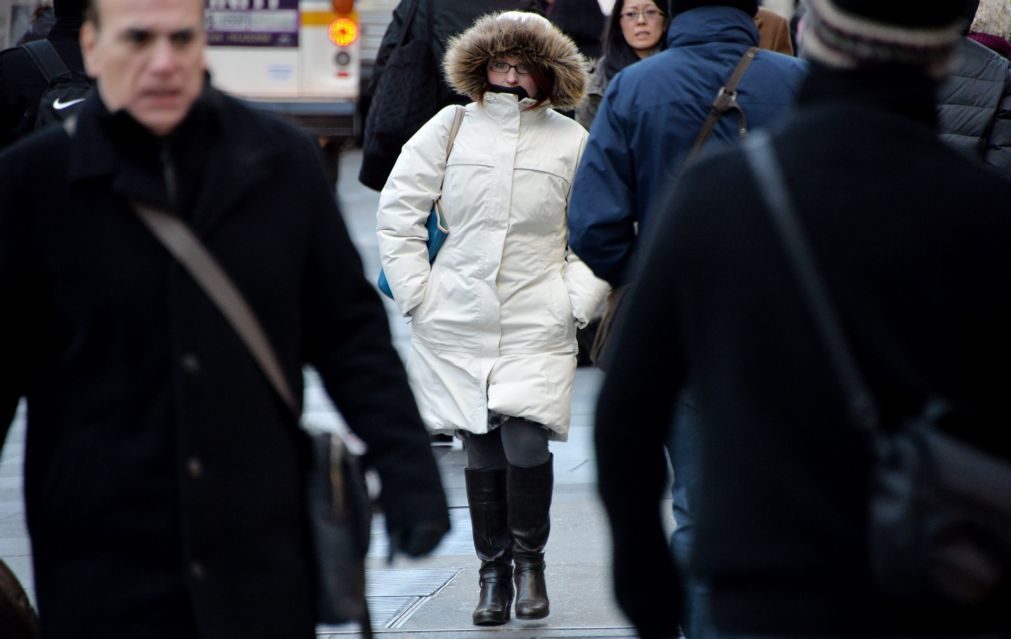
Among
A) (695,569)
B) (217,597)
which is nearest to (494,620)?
(217,597)

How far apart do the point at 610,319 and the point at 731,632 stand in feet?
9.06

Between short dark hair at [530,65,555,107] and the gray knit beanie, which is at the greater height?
the gray knit beanie

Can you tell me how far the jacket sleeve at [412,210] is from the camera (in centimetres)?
589

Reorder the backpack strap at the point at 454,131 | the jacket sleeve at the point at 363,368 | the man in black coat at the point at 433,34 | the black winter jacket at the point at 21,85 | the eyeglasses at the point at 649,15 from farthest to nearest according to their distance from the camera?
the man in black coat at the point at 433,34 → the eyeglasses at the point at 649,15 → the black winter jacket at the point at 21,85 → the backpack strap at the point at 454,131 → the jacket sleeve at the point at 363,368

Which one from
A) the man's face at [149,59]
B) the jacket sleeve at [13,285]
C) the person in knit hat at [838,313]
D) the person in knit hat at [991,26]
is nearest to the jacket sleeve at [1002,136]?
the person in knit hat at [991,26]

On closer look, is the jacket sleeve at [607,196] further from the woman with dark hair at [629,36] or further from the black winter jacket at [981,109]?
the woman with dark hair at [629,36]

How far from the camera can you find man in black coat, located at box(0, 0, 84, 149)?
6.12 m

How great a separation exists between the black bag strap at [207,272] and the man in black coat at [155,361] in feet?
0.05

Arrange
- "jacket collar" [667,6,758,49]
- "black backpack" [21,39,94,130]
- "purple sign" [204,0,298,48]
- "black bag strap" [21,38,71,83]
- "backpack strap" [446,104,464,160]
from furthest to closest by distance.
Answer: "purple sign" [204,0,298,48] < "black bag strap" [21,38,71,83] < "backpack strap" [446,104,464,160] < "black backpack" [21,39,94,130] < "jacket collar" [667,6,758,49]

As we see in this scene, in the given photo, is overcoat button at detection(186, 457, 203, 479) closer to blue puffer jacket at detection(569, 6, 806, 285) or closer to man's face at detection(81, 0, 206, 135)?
man's face at detection(81, 0, 206, 135)

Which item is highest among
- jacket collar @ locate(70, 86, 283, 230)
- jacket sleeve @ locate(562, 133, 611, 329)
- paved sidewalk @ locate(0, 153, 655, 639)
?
jacket collar @ locate(70, 86, 283, 230)

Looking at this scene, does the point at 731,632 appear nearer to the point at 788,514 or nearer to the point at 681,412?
the point at 788,514

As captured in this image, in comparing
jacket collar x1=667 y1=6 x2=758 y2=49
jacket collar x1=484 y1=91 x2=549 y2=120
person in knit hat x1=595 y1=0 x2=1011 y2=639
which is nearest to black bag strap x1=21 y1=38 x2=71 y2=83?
jacket collar x1=484 y1=91 x2=549 y2=120

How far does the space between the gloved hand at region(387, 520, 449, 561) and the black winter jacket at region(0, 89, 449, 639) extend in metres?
0.16
